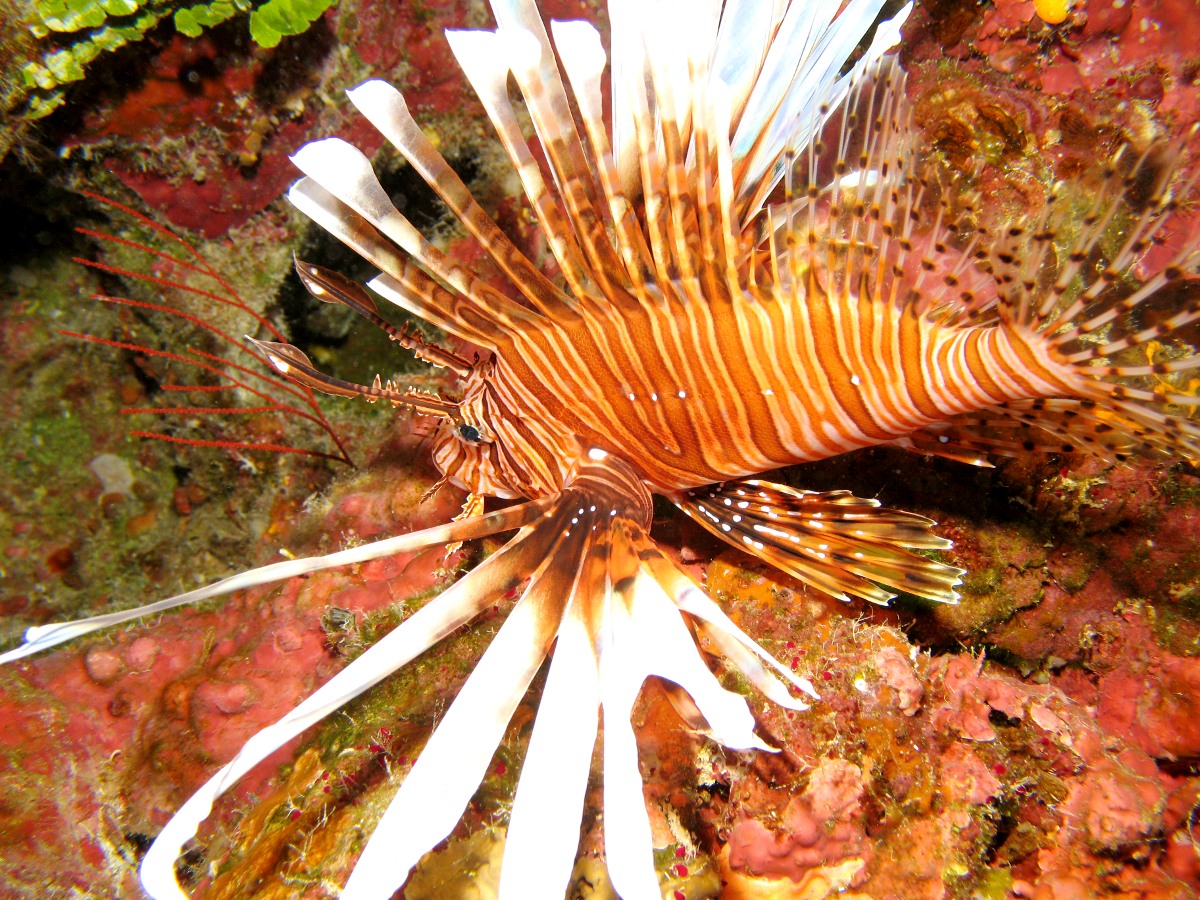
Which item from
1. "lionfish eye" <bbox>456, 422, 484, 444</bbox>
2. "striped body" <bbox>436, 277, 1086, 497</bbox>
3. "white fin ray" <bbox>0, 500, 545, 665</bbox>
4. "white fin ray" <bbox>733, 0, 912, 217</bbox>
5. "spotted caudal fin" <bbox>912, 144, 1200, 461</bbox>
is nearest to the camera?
"white fin ray" <bbox>0, 500, 545, 665</bbox>

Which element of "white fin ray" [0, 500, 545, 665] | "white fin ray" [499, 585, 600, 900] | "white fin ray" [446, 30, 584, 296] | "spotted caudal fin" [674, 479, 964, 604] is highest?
"white fin ray" [446, 30, 584, 296]

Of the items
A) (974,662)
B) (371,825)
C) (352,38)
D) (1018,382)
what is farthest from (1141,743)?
(352,38)

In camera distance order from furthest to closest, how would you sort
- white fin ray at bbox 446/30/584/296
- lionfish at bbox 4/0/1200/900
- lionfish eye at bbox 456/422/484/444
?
lionfish eye at bbox 456/422/484/444, white fin ray at bbox 446/30/584/296, lionfish at bbox 4/0/1200/900

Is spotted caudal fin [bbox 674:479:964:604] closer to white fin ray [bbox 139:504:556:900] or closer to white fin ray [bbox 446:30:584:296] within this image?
white fin ray [bbox 139:504:556:900]

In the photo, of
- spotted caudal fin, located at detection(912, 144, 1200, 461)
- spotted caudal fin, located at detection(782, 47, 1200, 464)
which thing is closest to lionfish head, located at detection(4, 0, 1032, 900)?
spotted caudal fin, located at detection(782, 47, 1200, 464)

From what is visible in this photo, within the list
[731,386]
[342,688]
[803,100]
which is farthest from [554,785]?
[803,100]

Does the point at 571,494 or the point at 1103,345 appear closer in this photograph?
the point at 1103,345

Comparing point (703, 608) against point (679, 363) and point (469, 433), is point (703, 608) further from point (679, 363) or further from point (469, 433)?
A: point (469, 433)

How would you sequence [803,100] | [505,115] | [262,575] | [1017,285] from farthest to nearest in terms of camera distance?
[803,100] → [505,115] → [1017,285] → [262,575]
